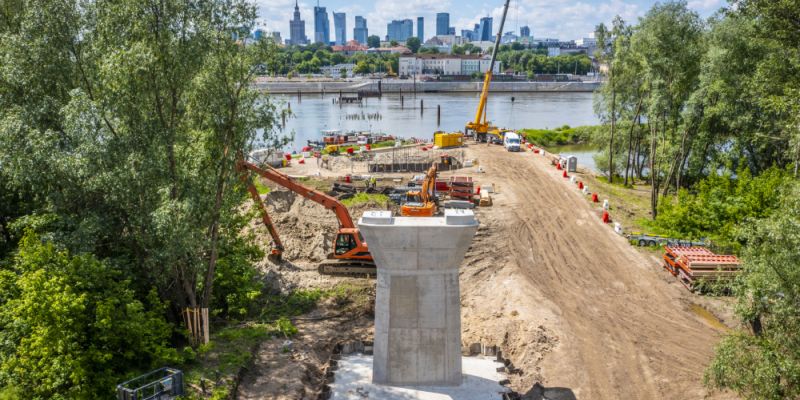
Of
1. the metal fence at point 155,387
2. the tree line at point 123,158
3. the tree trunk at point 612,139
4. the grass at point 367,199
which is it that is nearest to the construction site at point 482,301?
the grass at point 367,199

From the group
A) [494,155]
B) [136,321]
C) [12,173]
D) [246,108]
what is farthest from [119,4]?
[494,155]

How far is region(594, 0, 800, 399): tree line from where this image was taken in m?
12.1

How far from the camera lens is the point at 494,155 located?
168 ft

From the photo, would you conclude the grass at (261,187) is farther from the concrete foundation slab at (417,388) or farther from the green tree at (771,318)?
the green tree at (771,318)

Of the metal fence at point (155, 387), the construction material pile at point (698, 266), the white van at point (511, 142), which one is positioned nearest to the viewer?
the metal fence at point (155, 387)

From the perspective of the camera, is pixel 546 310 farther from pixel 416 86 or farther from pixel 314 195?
pixel 416 86

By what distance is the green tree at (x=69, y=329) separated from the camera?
42.8 ft

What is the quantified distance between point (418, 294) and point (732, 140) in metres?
31.2

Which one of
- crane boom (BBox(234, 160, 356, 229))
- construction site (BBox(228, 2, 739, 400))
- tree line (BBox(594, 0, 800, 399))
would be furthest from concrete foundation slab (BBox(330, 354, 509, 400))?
crane boom (BBox(234, 160, 356, 229))

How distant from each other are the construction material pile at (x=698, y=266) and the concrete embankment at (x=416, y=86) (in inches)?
5396

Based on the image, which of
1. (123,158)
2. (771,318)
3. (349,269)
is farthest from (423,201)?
(771,318)

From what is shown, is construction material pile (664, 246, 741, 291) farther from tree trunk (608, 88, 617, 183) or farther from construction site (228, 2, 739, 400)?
tree trunk (608, 88, 617, 183)

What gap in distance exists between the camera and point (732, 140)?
123 feet

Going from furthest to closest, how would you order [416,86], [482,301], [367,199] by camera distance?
[416,86] → [367,199] → [482,301]
